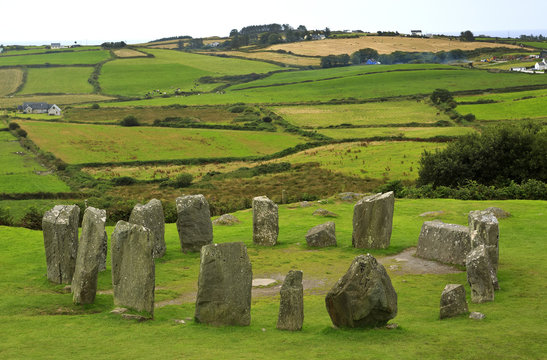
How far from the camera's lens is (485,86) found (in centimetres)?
13450

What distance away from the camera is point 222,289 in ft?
60.7

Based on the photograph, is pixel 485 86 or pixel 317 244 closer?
pixel 317 244

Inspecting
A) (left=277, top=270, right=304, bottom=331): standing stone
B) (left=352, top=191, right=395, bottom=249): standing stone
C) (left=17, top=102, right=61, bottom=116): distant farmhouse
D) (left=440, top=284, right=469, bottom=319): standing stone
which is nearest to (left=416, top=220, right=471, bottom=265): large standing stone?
(left=352, top=191, right=395, bottom=249): standing stone

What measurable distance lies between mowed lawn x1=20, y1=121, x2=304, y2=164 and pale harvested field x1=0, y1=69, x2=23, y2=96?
6058 centimetres

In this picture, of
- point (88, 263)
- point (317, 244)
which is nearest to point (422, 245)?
point (317, 244)

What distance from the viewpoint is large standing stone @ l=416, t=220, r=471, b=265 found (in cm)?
2698

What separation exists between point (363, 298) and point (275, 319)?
334 cm

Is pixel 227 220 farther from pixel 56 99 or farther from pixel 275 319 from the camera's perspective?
pixel 56 99

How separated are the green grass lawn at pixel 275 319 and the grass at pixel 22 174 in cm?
3398

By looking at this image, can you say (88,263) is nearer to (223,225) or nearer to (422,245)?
(422,245)

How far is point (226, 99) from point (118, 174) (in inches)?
2801

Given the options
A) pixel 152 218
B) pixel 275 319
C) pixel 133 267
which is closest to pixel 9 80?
pixel 152 218

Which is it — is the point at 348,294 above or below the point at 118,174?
above

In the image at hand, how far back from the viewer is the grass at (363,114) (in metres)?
Answer: 108
